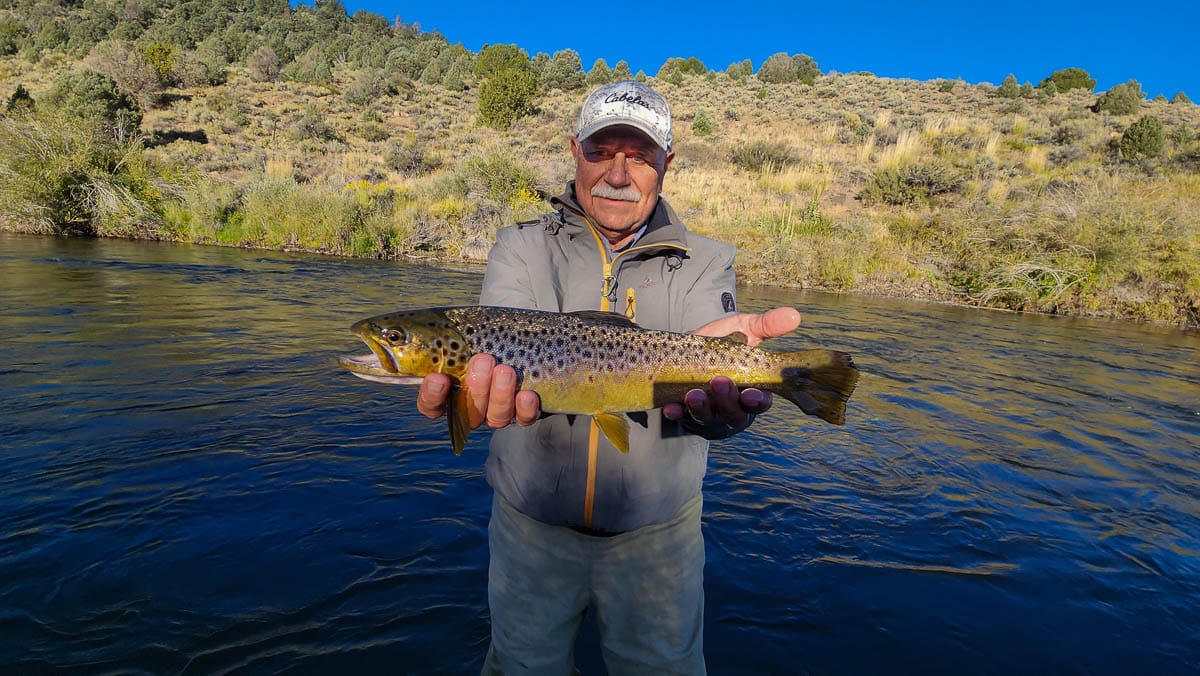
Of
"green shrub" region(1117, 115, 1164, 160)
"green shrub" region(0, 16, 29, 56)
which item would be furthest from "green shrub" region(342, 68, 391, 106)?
"green shrub" region(1117, 115, 1164, 160)

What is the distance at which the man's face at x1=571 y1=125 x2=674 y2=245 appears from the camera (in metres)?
2.59

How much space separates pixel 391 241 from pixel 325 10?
90425mm

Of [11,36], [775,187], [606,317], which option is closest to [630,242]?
[606,317]

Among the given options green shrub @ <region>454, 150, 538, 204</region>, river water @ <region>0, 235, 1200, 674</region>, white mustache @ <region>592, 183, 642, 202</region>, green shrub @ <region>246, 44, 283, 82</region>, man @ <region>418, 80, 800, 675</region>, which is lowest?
river water @ <region>0, 235, 1200, 674</region>

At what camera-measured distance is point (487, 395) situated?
2320 mm

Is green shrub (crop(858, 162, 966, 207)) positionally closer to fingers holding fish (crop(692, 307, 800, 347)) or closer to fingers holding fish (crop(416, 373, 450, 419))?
fingers holding fish (crop(692, 307, 800, 347))

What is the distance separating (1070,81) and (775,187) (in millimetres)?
41233

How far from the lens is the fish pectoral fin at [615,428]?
2.39 meters

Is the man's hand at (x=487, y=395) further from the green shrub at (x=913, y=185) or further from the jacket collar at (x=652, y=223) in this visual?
the green shrub at (x=913, y=185)

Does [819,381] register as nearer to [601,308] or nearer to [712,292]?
[712,292]

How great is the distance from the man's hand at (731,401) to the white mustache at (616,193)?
80 centimetres

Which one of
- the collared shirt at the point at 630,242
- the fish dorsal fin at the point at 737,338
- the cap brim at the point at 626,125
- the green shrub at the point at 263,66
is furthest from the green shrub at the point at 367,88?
the fish dorsal fin at the point at 737,338

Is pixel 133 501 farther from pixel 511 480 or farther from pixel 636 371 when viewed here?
pixel 636 371

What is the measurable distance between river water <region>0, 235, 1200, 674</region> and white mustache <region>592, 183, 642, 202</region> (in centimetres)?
257
